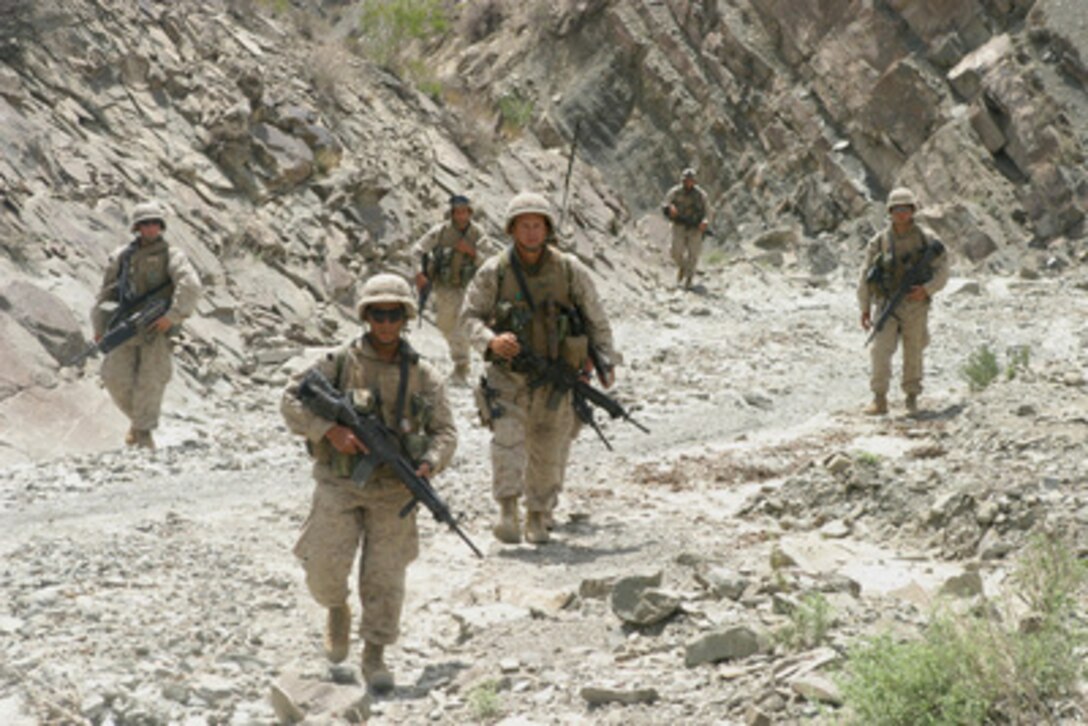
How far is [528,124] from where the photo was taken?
88.6 ft

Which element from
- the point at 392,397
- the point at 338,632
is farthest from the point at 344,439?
the point at 338,632

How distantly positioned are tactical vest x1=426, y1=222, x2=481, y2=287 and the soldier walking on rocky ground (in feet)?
12.1

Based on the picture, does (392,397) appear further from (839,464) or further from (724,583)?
(839,464)

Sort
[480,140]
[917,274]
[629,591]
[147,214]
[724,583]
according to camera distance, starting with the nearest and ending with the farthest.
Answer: [629,591]
[724,583]
[147,214]
[917,274]
[480,140]

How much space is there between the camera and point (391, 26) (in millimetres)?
23109

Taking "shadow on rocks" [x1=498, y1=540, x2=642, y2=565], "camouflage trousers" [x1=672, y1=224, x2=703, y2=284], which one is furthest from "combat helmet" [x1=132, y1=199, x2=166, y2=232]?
"camouflage trousers" [x1=672, y1=224, x2=703, y2=284]

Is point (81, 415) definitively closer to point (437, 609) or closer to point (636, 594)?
point (437, 609)

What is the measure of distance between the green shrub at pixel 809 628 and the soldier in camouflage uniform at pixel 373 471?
1.60 metres

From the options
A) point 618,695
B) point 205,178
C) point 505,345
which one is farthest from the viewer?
point 205,178

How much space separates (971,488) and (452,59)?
24.3 metres

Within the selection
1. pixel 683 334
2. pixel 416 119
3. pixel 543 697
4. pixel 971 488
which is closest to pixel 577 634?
pixel 543 697

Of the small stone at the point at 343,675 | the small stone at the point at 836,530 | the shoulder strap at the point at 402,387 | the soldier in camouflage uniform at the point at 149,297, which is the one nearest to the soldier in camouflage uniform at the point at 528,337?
the small stone at the point at 836,530

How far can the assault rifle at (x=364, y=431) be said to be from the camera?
5.23 metres

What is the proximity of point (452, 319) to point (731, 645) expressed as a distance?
8.56 m
